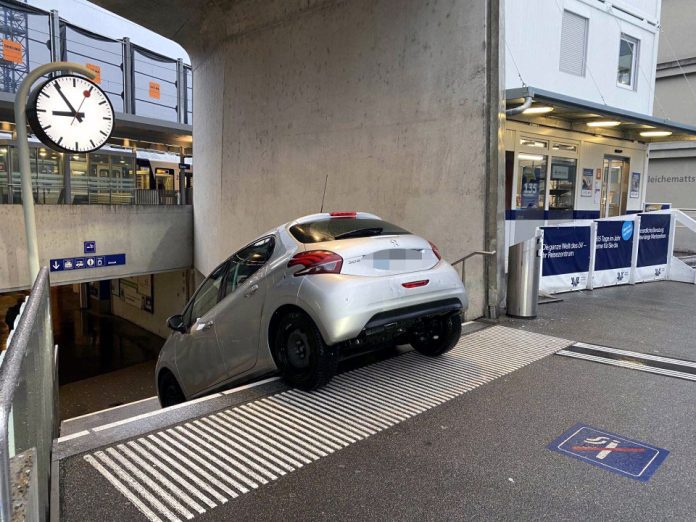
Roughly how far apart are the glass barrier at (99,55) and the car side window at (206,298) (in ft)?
37.5

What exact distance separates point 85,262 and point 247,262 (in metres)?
10.3

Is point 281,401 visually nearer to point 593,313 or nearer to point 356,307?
point 356,307

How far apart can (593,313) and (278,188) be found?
646cm

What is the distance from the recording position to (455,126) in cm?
707

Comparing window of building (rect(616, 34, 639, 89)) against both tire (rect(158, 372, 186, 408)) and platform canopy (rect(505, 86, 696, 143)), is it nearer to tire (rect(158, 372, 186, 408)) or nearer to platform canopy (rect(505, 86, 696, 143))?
platform canopy (rect(505, 86, 696, 143))

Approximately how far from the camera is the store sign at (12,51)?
45.5ft

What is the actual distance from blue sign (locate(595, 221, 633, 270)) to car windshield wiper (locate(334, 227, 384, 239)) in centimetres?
644

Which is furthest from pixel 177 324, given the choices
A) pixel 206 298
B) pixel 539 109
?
pixel 539 109

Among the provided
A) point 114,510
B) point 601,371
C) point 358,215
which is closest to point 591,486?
point 601,371

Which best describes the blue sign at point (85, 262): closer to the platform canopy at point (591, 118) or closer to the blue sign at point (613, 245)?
the platform canopy at point (591, 118)

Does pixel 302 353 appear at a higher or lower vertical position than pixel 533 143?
lower

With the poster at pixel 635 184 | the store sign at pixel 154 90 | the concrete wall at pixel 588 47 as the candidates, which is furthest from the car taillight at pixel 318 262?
the store sign at pixel 154 90

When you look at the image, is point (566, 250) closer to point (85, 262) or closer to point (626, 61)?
point (626, 61)

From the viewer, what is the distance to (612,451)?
11.0 feet
